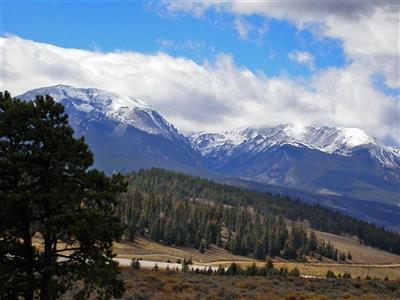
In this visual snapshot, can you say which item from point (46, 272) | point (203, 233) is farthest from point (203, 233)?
point (46, 272)

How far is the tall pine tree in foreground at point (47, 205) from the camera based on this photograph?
73.4 ft

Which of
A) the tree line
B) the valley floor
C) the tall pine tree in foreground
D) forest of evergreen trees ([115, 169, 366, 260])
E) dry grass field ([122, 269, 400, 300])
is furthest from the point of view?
forest of evergreen trees ([115, 169, 366, 260])

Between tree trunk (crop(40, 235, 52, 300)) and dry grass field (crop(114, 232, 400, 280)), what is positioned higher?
tree trunk (crop(40, 235, 52, 300))

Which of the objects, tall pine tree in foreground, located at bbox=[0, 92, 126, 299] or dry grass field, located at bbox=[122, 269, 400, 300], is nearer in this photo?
tall pine tree in foreground, located at bbox=[0, 92, 126, 299]

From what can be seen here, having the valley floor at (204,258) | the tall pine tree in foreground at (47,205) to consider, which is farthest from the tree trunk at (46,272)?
the valley floor at (204,258)

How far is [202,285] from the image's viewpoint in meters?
46.6

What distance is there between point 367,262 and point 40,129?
193 metres

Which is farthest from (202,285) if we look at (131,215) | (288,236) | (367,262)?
(367,262)

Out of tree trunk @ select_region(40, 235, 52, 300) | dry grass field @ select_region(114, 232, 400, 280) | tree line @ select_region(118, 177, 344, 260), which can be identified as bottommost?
dry grass field @ select_region(114, 232, 400, 280)

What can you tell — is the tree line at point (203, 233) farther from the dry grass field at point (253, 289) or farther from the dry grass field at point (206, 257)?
the dry grass field at point (253, 289)

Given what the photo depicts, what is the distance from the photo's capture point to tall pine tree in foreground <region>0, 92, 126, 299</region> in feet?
73.4

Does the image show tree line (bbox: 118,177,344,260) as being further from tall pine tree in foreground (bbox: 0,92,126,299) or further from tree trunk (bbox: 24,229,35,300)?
tree trunk (bbox: 24,229,35,300)

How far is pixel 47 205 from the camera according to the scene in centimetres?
2275

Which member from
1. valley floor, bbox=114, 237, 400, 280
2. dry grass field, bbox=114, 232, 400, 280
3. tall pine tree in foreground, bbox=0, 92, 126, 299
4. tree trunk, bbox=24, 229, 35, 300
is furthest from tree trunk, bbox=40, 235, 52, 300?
dry grass field, bbox=114, 232, 400, 280
